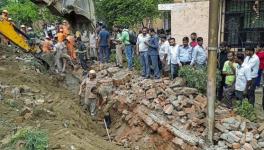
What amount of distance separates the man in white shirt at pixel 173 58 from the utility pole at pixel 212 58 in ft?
9.21

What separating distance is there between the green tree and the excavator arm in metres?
6.44

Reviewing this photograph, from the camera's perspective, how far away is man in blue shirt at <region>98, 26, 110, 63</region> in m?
16.9

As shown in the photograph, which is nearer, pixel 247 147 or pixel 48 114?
pixel 247 147

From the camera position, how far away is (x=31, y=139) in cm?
835

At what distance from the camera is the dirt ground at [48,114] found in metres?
9.87

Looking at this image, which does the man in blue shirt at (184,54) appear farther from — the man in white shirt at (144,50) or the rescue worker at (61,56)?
the rescue worker at (61,56)

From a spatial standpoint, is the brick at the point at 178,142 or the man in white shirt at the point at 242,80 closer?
the brick at the point at 178,142

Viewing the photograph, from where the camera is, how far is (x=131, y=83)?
1423 cm

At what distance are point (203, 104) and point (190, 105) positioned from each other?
0.36 m

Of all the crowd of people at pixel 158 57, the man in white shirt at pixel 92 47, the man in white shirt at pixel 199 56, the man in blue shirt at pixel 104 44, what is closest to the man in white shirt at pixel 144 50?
the crowd of people at pixel 158 57

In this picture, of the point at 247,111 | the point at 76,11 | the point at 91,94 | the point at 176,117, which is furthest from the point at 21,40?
the point at 247,111

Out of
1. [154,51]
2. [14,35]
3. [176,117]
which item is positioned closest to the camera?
[176,117]

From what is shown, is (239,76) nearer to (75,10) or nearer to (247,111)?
(247,111)

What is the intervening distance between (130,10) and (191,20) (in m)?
6.29
